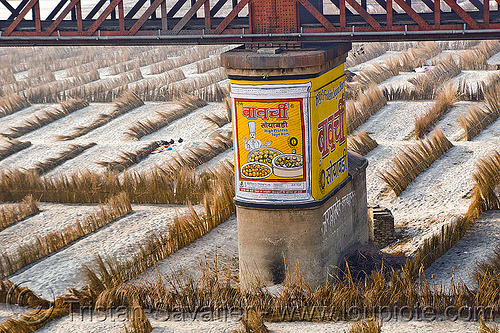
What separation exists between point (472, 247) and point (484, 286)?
1.69 metres

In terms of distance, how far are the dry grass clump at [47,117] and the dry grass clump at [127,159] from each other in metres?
3.86

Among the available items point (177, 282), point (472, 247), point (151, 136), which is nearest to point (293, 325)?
point (177, 282)

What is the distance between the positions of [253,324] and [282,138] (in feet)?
6.64

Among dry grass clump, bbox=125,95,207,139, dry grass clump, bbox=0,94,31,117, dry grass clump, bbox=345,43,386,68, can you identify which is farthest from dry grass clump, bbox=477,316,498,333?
dry grass clump, bbox=345,43,386,68

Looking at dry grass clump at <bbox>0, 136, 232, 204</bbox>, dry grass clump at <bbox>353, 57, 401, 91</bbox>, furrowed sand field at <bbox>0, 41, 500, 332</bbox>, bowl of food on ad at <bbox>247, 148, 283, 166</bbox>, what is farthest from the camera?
dry grass clump at <bbox>353, 57, 401, 91</bbox>

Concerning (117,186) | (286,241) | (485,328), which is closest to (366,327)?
(485,328)

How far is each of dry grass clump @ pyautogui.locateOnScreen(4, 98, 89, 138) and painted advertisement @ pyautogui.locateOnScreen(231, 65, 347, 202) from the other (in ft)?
33.6

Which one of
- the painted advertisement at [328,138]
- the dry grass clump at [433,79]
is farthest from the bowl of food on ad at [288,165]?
the dry grass clump at [433,79]

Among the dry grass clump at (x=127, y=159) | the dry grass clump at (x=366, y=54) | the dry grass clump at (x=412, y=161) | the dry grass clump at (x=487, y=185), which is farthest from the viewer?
the dry grass clump at (x=366, y=54)

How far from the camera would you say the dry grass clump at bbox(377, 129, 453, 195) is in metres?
11.3

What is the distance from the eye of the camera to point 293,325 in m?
6.93

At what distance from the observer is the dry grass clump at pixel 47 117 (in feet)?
56.1

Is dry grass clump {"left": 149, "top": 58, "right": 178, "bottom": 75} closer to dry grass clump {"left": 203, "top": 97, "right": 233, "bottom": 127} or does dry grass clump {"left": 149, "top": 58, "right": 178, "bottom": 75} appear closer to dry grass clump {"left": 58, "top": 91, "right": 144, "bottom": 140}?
dry grass clump {"left": 58, "top": 91, "right": 144, "bottom": 140}

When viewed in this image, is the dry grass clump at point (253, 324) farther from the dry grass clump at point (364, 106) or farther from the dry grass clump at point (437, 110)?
the dry grass clump at point (364, 106)
